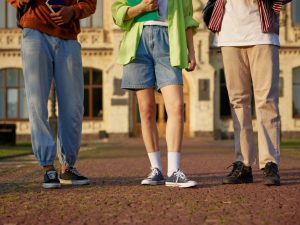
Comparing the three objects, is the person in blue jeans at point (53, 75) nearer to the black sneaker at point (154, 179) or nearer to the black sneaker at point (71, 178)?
the black sneaker at point (71, 178)

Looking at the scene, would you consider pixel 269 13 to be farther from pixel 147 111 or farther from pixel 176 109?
pixel 147 111

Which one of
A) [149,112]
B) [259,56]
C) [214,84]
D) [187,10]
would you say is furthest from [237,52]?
[214,84]

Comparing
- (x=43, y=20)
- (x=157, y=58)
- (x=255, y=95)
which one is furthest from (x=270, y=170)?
(x=43, y=20)

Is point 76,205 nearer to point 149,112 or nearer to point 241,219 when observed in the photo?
point 241,219

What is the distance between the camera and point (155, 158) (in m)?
5.56

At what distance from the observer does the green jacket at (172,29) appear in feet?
17.7

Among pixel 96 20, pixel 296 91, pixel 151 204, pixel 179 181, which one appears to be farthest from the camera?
pixel 96 20

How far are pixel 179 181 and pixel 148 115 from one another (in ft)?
2.51

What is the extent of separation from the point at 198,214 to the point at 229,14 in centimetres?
262

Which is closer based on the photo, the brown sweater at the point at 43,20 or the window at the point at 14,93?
the brown sweater at the point at 43,20

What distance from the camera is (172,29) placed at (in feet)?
17.9

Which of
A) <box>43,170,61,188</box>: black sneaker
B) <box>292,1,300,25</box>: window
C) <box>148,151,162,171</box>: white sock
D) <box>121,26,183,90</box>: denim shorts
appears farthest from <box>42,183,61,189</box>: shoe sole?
<box>292,1,300,25</box>: window

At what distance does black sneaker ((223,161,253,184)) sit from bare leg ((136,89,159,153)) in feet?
2.42

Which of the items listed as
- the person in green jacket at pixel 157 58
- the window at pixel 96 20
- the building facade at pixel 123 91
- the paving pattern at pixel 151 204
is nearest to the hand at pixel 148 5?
the person in green jacket at pixel 157 58
